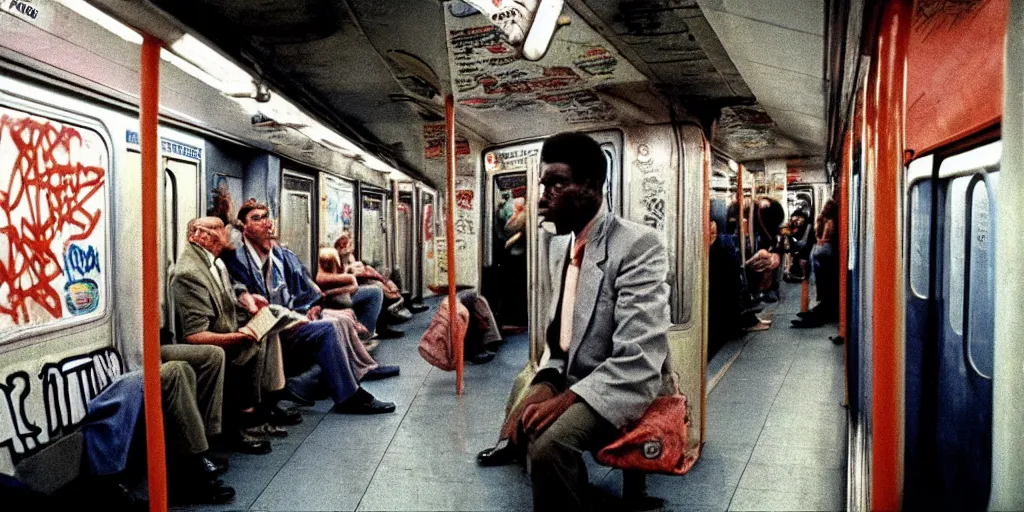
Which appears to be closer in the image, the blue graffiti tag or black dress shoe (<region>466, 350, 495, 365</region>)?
the blue graffiti tag

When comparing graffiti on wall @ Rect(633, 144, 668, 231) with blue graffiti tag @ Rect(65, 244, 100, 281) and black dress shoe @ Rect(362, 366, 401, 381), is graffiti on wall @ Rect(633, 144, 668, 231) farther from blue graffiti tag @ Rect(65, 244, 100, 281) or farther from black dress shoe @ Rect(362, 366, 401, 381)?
blue graffiti tag @ Rect(65, 244, 100, 281)

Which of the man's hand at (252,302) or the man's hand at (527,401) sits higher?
the man's hand at (252,302)

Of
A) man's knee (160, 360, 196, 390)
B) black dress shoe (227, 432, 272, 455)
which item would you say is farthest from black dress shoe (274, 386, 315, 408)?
man's knee (160, 360, 196, 390)

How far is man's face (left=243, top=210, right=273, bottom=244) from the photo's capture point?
159 cm

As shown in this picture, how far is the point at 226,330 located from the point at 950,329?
140 cm

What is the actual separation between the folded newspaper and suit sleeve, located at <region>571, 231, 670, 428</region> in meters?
0.71

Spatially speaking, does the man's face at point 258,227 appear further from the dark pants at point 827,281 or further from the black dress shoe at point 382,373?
the dark pants at point 827,281

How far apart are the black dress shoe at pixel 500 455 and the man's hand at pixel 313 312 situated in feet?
1.73

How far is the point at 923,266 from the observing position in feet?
3.26

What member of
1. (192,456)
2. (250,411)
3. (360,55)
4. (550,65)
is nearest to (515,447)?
(250,411)

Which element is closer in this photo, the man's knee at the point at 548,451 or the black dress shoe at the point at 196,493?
the man's knee at the point at 548,451

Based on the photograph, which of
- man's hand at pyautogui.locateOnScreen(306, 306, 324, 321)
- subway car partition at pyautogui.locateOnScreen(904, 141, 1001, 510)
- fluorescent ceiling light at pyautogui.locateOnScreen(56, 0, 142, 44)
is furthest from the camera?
man's hand at pyautogui.locateOnScreen(306, 306, 324, 321)

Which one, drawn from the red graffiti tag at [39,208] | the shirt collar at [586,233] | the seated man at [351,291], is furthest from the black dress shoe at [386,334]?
the red graffiti tag at [39,208]

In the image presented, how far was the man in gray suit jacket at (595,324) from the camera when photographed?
1.41m
